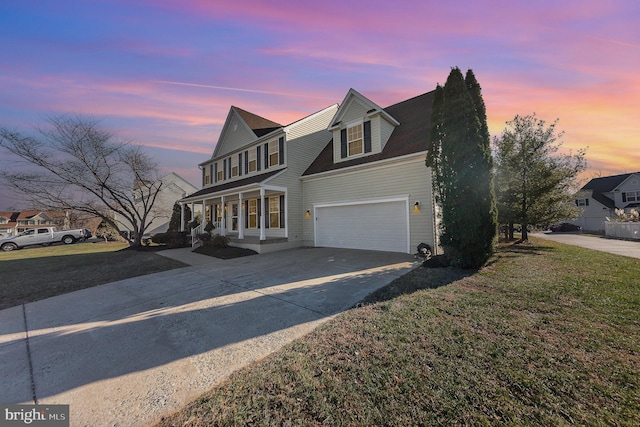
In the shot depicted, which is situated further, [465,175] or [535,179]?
[535,179]

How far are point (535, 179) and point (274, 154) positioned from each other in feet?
46.4

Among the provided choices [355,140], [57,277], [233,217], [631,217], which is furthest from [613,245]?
[57,277]

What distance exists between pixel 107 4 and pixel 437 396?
10674 millimetres

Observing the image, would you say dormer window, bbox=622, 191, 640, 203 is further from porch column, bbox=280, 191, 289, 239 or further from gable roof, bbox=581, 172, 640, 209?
porch column, bbox=280, 191, 289, 239

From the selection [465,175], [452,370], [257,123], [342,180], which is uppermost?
[257,123]

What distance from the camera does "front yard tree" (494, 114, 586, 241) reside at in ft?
42.4

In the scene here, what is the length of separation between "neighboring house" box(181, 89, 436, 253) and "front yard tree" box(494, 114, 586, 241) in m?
5.87

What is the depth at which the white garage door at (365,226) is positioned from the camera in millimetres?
10422

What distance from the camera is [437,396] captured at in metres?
2.34

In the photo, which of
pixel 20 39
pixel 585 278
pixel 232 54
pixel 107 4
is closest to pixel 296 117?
pixel 232 54

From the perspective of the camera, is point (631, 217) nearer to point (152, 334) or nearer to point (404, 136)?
point (404, 136)

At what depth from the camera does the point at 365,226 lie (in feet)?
37.9


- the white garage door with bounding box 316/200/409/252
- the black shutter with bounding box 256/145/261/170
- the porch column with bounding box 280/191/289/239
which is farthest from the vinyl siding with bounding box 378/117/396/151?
the black shutter with bounding box 256/145/261/170

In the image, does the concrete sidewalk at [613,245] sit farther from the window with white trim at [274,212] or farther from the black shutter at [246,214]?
the black shutter at [246,214]
